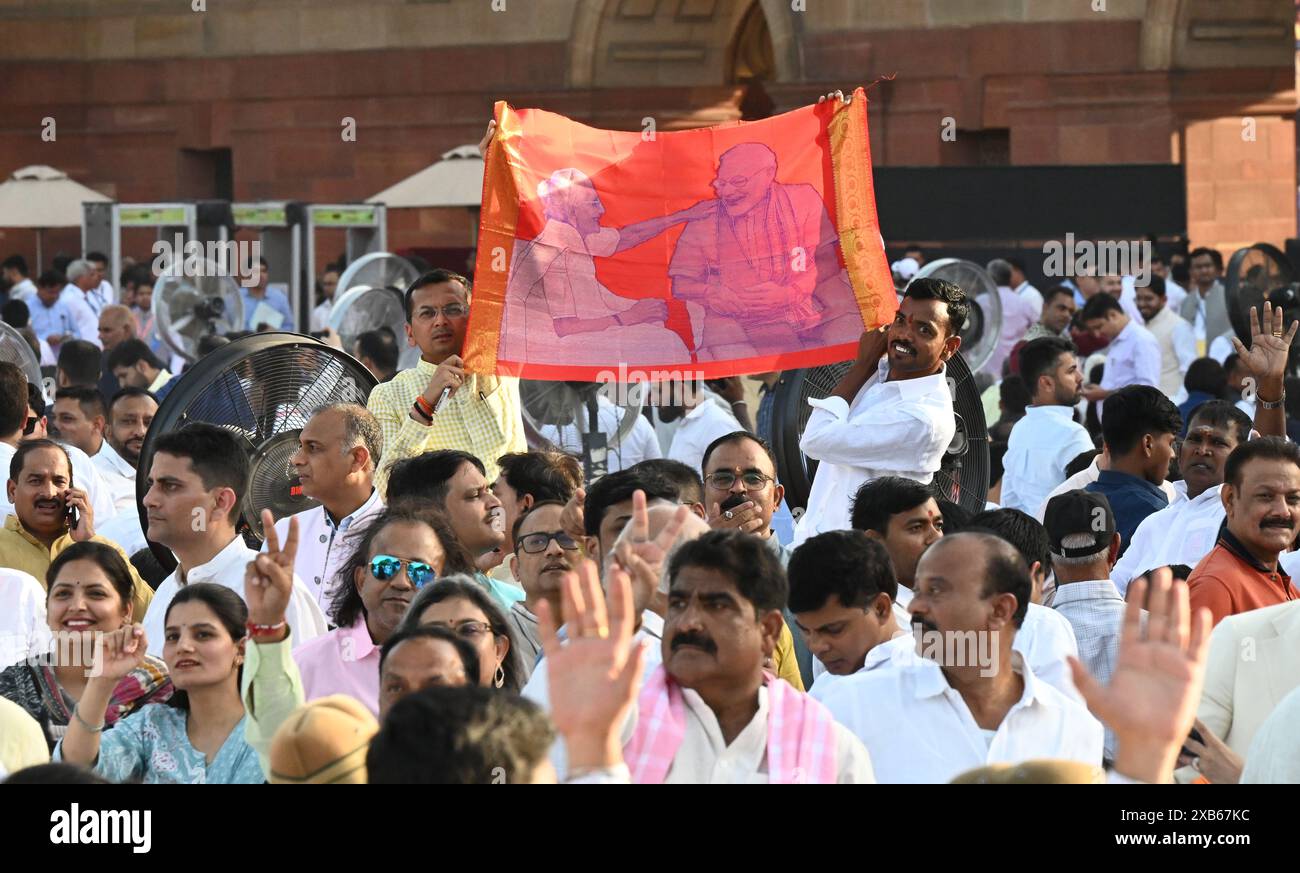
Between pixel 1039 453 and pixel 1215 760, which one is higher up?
pixel 1039 453

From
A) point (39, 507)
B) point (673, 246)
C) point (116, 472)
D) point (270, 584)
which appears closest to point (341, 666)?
point (270, 584)

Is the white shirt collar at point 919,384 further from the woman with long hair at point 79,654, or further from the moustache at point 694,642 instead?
the moustache at point 694,642

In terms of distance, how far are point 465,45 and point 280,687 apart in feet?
77.9

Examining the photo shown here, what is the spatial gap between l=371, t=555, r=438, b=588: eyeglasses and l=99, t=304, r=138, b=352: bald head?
9505 millimetres

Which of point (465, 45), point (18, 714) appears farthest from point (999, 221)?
point (18, 714)

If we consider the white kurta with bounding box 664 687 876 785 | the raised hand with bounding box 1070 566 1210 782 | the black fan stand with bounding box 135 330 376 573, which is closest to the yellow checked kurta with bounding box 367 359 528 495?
the black fan stand with bounding box 135 330 376 573

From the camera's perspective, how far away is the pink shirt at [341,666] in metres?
5.80

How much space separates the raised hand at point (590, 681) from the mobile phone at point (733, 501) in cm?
320

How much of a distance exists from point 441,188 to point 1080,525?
19.6 m

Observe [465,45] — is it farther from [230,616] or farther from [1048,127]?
[230,616]

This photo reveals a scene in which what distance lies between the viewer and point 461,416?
838cm

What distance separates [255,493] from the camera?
8.10 m

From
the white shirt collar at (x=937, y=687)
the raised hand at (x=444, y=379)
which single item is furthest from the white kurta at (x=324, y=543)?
the white shirt collar at (x=937, y=687)

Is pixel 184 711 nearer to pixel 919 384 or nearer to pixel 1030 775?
pixel 1030 775
